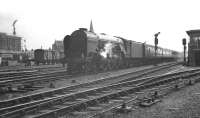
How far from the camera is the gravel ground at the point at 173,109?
680cm

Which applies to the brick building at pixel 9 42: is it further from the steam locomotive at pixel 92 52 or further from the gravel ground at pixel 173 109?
the gravel ground at pixel 173 109

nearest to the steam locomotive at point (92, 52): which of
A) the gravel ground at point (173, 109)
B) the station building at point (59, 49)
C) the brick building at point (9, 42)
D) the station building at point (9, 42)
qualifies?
the gravel ground at point (173, 109)

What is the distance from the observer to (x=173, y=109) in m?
7.57

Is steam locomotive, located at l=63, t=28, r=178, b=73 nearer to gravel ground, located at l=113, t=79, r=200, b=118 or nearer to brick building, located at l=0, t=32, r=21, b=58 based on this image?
gravel ground, located at l=113, t=79, r=200, b=118

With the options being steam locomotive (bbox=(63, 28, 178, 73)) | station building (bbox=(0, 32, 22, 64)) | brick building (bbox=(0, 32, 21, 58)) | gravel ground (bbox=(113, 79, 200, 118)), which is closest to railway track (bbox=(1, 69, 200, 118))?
gravel ground (bbox=(113, 79, 200, 118))

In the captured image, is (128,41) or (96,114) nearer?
(96,114)

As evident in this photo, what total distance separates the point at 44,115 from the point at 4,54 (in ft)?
143

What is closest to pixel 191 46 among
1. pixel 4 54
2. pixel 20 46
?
pixel 4 54

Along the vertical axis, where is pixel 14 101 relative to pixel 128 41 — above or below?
below

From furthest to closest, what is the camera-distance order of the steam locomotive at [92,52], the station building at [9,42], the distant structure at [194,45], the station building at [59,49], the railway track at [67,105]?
the station building at [9,42], the station building at [59,49], the distant structure at [194,45], the steam locomotive at [92,52], the railway track at [67,105]

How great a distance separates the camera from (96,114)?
265 inches

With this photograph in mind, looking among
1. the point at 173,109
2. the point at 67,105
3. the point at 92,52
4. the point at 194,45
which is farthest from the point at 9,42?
the point at 173,109

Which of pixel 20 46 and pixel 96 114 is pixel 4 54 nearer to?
pixel 20 46

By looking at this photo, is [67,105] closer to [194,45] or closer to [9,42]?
[194,45]
